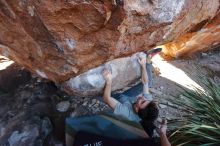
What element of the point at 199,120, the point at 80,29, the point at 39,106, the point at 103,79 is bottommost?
the point at 199,120

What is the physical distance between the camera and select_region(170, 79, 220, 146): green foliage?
326cm

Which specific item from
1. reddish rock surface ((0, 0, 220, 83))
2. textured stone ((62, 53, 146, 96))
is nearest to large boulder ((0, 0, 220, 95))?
reddish rock surface ((0, 0, 220, 83))

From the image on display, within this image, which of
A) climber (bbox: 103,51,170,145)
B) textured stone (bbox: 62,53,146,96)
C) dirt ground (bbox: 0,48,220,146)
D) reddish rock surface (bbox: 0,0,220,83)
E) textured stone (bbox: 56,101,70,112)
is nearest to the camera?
reddish rock surface (bbox: 0,0,220,83)

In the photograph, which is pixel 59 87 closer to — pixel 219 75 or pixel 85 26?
pixel 85 26

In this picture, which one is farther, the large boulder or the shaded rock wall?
the shaded rock wall

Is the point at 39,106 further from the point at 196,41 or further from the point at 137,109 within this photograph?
the point at 196,41

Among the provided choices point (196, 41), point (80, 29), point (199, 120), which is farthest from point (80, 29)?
point (196, 41)

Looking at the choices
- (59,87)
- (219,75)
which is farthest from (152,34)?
(219,75)

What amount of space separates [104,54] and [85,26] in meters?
0.43

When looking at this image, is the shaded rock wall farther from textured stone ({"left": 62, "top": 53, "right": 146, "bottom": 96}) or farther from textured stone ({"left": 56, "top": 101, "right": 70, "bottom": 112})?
textured stone ({"left": 56, "top": 101, "right": 70, "bottom": 112})

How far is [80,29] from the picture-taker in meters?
2.75

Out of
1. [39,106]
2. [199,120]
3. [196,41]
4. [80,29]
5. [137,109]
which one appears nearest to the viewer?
[80,29]

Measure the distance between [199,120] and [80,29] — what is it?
63.8 inches

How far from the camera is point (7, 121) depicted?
12.3 feet
